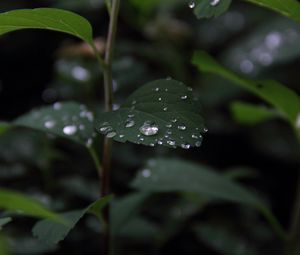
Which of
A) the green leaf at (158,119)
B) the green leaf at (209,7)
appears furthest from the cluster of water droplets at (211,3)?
the green leaf at (158,119)

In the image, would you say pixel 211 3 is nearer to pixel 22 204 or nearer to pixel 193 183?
pixel 22 204

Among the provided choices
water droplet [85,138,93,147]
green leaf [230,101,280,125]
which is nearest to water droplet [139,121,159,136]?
water droplet [85,138,93,147]

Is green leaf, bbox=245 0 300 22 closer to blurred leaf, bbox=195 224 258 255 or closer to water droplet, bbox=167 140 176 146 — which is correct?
water droplet, bbox=167 140 176 146

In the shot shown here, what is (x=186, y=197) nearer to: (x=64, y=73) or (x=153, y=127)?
(x=64, y=73)

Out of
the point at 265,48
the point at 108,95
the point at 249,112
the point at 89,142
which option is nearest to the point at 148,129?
the point at 108,95

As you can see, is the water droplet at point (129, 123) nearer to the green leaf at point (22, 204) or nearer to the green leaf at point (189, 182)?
the green leaf at point (22, 204)

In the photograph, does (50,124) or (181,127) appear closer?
(181,127)

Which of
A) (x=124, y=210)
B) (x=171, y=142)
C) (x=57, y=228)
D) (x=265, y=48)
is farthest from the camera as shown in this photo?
(x=265, y=48)
